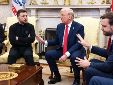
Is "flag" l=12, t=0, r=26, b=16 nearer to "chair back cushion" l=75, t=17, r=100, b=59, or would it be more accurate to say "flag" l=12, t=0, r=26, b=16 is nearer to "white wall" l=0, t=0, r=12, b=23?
"white wall" l=0, t=0, r=12, b=23

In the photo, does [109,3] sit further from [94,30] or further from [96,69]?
[96,69]

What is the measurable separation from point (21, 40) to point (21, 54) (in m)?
0.22

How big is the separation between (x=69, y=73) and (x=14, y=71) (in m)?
1.69

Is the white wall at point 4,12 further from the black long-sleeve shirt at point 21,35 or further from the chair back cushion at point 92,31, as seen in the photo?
the chair back cushion at point 92,31

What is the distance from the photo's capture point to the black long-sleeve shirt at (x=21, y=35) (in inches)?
170

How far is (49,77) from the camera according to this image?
14.8ft

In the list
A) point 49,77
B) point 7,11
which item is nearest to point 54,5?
point 7,11

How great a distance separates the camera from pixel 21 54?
4.30 metres

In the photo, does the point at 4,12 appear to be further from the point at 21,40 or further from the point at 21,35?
the point at 21,40

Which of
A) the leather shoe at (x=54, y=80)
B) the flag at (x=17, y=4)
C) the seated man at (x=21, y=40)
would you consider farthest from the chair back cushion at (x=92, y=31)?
the flag at (x=17, y=4)

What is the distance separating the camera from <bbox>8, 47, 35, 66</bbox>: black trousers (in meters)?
4.18

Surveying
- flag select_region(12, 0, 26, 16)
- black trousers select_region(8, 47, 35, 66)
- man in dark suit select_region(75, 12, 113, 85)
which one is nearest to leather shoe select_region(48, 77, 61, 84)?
black trousers select_region(8, 47, 35, 66)

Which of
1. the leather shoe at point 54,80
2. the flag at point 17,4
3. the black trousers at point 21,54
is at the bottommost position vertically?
the leather shoe at point 54,80

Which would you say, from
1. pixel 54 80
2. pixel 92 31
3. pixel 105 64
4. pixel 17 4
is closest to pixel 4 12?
pixel 17 4
